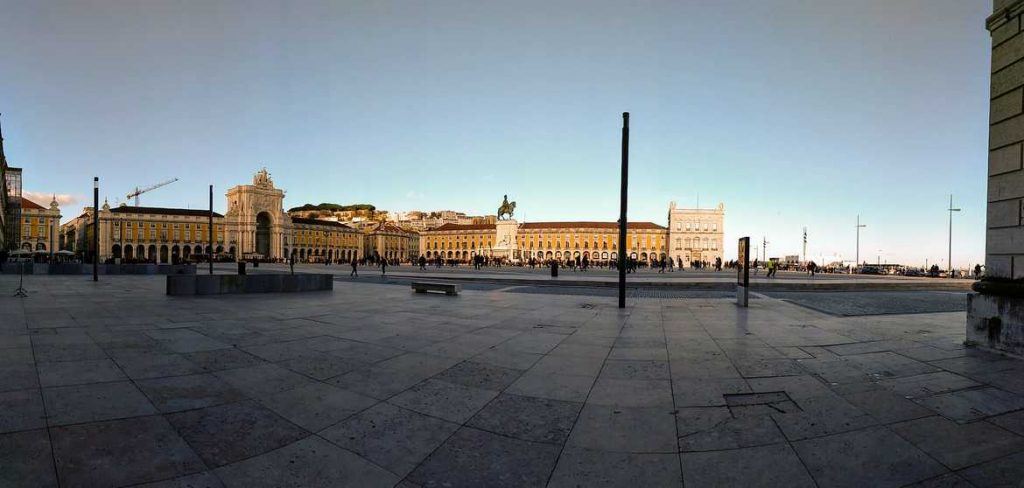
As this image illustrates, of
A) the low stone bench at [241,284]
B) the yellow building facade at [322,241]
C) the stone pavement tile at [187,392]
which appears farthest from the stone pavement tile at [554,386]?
the yellow building facade at [322,241]

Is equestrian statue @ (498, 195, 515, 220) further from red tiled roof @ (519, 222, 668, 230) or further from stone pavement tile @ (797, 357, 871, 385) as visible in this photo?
stone pavement tile @ (797, 357, 871, 385)

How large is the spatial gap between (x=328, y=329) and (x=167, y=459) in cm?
497

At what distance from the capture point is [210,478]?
2799mm

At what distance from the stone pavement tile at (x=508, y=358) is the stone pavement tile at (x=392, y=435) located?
1.80 metres

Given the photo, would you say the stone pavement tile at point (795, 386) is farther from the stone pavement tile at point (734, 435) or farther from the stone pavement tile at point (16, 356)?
the stone pavement tile at point (16, 356)

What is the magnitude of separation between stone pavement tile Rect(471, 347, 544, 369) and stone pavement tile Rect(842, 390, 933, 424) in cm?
315

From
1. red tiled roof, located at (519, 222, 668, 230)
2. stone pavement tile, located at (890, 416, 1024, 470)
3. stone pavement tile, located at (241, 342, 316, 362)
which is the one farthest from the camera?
red tiled roof, located at (519, 222, 668, 230)

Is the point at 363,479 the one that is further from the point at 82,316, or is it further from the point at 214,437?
the point at 82,316

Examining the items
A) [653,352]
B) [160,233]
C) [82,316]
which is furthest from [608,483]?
[160,233]

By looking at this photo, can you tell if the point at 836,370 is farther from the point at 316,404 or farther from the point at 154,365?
the point at 154,365

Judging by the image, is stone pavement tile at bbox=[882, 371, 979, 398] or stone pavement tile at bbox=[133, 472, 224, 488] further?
stone pavement tile at bbox=[882, 371, 979, 398]

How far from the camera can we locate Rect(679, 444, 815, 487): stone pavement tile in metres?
2.88

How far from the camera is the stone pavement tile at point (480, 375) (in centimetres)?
479

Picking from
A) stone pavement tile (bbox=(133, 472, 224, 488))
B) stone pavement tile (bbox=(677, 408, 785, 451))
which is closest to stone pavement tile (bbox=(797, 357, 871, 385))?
stone pavement tile (bbox=(677, 408, 785, 451))
